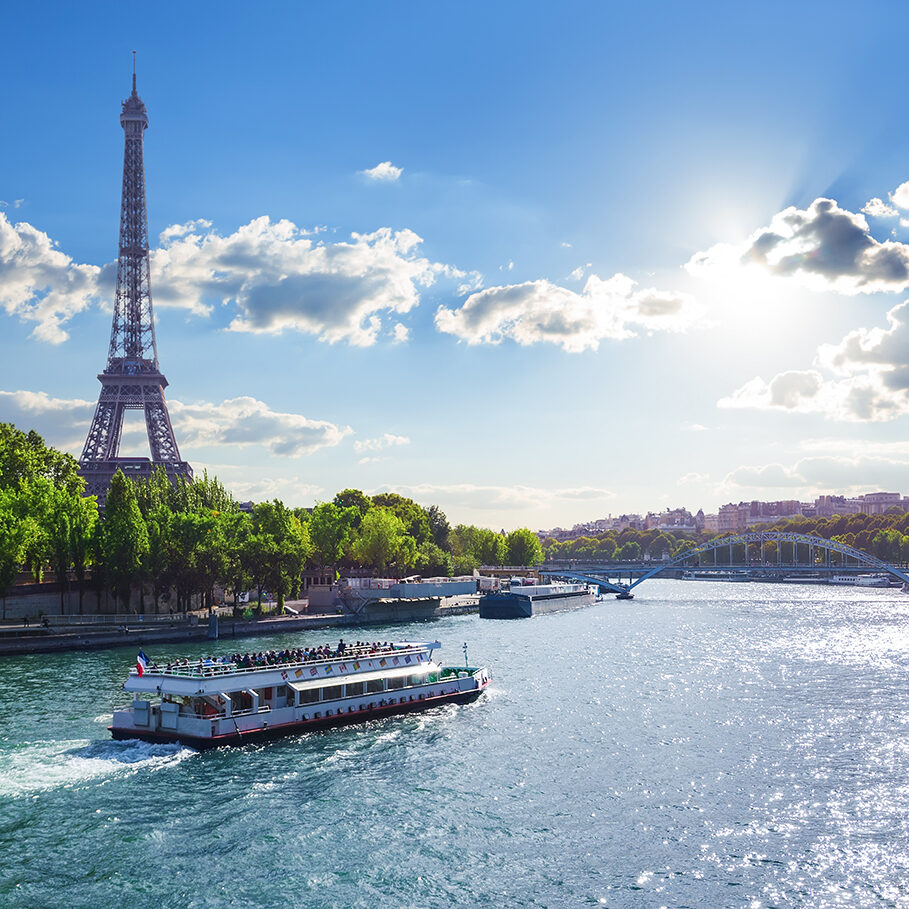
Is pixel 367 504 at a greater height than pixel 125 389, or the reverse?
pixel 125 389

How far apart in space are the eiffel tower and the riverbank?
41.3m

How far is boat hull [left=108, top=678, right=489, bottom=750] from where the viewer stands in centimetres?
3869

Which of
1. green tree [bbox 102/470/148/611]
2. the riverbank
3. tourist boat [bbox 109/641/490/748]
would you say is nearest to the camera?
tourist boat [bbox 109/641/490/748]

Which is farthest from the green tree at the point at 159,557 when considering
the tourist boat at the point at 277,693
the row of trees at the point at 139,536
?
the tourist boat at the point at 277,693

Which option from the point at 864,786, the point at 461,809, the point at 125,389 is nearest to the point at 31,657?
the point at 461,809

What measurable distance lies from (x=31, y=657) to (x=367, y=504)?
107 metres

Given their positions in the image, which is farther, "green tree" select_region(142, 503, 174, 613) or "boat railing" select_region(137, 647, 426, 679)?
"green tree" select_region(142, 503, 174, 613)

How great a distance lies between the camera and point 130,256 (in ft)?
463

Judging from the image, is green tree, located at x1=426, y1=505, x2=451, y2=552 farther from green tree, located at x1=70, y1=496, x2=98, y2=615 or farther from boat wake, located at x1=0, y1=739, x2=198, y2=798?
A: boat wake, located at x1=0, y1=739, x2=198, y2=798

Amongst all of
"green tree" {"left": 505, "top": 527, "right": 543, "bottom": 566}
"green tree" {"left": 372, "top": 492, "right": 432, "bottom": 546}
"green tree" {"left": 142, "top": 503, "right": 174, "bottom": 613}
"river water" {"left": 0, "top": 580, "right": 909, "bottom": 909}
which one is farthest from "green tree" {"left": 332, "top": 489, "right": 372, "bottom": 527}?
"river water" {"left": 0, "top": 580, "right": 909, "bottom": 909}

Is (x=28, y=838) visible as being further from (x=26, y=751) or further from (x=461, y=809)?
(x=461, y=809)

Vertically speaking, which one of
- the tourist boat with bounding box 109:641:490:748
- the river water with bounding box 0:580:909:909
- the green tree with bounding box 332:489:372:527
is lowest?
the river water with bounding box 0:580:909:909

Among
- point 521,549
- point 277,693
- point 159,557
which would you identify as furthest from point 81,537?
point 521,549

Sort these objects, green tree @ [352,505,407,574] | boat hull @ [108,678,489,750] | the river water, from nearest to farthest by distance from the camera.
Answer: the river water → boat hull @ [108,678,489,750] → green tree @ [352,505,407,574]
